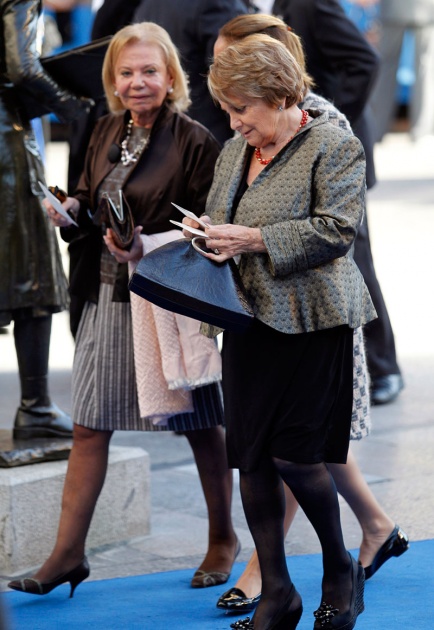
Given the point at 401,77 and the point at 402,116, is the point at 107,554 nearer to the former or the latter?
the point at 401,77

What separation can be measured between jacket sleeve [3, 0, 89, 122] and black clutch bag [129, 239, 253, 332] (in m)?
1.63

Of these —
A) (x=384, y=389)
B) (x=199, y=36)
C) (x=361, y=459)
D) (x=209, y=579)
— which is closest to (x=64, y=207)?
(x=209, y=579)

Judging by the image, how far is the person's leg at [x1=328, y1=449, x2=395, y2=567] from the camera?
4.24 metres

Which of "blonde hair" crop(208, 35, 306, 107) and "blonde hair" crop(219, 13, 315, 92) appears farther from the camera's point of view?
"blonde hair" crop(219, 13, 315, 92)

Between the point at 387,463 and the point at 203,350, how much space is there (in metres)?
2.17

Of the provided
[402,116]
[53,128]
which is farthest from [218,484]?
[402,116]

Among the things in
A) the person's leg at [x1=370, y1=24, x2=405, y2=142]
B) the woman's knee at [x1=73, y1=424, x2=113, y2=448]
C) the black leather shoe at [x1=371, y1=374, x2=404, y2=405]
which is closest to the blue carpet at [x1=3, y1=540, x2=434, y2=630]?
the woman's knee at [x1=73, y1=424, x2=113, y2=448]

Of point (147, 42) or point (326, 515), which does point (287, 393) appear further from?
point (147, 42)

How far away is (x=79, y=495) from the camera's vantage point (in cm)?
436

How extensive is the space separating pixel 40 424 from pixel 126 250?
1.30 meters

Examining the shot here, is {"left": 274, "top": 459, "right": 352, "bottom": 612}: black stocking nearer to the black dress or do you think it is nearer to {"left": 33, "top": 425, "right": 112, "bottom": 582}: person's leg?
the black dress

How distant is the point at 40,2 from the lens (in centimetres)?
499

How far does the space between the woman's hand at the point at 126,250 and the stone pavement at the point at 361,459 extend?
126 centimetres

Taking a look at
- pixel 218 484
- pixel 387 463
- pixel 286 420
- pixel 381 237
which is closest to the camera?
pixel 286 420
